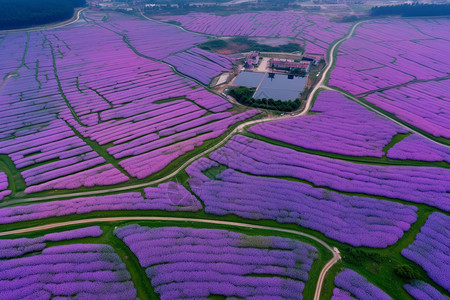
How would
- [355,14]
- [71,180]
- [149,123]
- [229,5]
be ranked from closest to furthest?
[71,180] < [149,123] < [355,14] < [229,5]

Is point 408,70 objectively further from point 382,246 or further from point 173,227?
point 173,227

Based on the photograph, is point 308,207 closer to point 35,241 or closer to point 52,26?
point 35,241

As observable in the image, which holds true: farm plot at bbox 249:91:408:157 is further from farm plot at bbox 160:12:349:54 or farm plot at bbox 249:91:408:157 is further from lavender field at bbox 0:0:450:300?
farm plot at bbox 160:12:349:54

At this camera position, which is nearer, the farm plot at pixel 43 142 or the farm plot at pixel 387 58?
the farm plot at pixel 43 142

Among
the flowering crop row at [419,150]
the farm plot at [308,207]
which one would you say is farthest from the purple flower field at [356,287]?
the flowering crop row at [419,150]

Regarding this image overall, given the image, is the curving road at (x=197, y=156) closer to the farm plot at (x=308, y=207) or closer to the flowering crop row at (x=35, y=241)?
the farm plot at (x=308, y=207)

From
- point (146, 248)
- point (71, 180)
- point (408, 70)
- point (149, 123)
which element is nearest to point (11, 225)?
point (71, 180)

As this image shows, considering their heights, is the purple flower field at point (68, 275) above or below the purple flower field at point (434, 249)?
below
